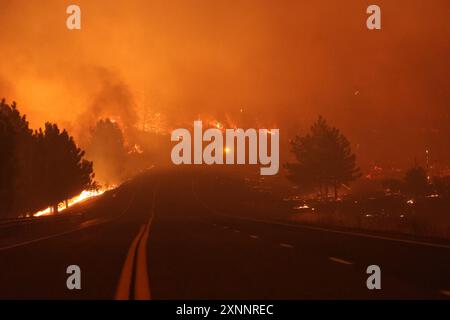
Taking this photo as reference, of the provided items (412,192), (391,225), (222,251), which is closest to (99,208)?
(391,225)

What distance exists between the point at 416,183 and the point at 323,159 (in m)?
74.9

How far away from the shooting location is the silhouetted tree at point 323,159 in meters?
105

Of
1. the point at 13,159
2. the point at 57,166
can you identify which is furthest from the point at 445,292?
the point at 57,166

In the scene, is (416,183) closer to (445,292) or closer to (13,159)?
(13,159)

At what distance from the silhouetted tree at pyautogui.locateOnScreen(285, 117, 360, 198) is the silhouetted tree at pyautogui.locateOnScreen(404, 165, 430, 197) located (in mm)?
67720

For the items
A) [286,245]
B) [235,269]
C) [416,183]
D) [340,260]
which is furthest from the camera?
[416,183]

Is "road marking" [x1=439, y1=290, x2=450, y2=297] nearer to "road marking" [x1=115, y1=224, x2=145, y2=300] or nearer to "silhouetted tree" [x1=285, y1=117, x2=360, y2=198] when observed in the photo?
"road marking" [x1=115, y1=224, x2=145, y2=300]

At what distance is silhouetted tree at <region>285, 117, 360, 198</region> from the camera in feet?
346

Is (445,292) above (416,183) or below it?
above

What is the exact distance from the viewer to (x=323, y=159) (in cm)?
10531

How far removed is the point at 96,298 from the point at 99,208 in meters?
67.3

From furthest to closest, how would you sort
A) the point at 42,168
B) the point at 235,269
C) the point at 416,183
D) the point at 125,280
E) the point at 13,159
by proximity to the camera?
the point at 416,183
the point at 42,168
the point at 13,159
the point at 235,269
the point at 125,280

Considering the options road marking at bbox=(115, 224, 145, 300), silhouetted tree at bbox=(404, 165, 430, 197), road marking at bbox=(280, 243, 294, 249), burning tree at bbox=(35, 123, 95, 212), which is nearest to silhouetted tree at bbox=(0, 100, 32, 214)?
burning tree at bbox=(35, 123, 95, 212)

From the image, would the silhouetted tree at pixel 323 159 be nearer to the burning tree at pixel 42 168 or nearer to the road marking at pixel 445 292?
the burning tree at pixel 42 168
